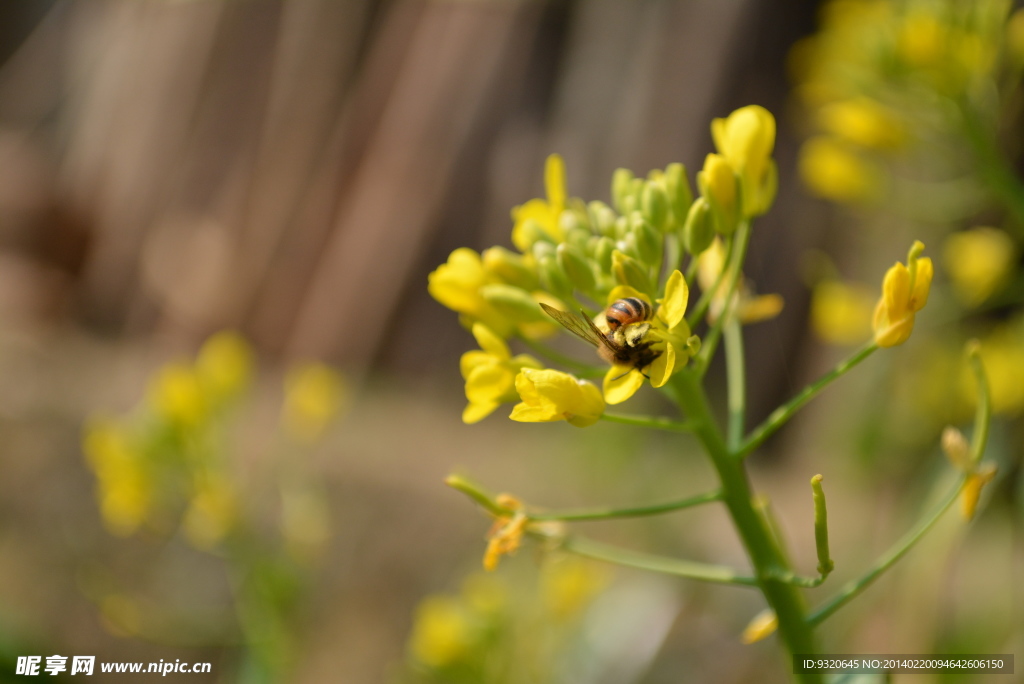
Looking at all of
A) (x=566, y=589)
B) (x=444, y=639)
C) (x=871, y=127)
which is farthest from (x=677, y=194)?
(x=444, y=639)

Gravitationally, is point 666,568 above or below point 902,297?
below

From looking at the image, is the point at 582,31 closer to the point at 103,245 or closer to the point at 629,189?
the point at 629,189

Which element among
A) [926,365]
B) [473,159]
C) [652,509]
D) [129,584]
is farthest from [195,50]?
[652,509]

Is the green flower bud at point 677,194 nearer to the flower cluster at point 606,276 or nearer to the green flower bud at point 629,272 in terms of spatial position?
the flower cluster at point 606,276

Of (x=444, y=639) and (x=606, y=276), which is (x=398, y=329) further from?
(x=606, y=276)

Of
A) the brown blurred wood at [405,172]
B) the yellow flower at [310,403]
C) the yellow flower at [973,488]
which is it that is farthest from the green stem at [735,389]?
the brown blurred wood at [405,172]

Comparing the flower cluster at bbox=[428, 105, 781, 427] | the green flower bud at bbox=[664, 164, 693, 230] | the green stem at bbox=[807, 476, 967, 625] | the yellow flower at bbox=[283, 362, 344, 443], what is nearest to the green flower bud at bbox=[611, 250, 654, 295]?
the flower cluster at bbox=[428, 105, 781, 427]
